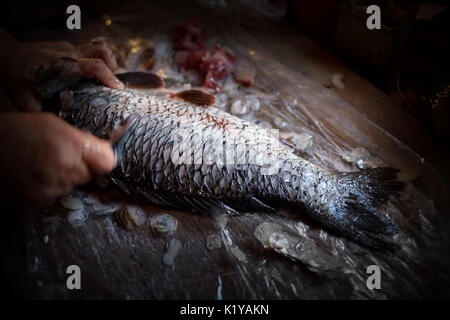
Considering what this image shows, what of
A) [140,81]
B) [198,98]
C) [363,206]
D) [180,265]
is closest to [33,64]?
[140,81]

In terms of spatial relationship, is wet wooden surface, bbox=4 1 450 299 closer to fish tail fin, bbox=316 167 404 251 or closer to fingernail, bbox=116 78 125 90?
fish tail fin, bbox=316 167 404 251

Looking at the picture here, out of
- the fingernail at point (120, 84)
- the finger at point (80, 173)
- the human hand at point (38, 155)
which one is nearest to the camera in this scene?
the human hand at point (38, 155)

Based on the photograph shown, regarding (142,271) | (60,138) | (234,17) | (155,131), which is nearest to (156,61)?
(234,17)

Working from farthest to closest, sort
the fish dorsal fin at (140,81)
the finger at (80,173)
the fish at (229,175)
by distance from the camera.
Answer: the fish dorsal fin at (140,81)
the fish at (229,175)
the finger at (80,173)

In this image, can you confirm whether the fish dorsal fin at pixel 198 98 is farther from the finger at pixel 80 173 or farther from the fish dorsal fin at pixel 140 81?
the finger at pixel 80 173

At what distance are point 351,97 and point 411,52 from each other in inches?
27.0

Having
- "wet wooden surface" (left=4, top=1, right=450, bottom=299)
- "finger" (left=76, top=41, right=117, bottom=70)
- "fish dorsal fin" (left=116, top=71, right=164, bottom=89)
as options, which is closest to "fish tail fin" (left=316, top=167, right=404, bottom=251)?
"wet wooden surface" (left=4, top=1, right=450, bottom=299)

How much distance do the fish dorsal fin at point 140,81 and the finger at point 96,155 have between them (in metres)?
1.15

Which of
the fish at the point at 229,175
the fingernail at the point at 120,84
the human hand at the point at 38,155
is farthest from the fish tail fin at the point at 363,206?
the fingernail at the point at 120,84

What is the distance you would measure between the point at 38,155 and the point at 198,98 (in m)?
1.48

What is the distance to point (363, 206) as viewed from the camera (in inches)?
78.3

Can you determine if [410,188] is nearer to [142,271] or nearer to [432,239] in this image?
[432,239]

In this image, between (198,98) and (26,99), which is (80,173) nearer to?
(26,99)

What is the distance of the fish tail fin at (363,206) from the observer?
6.32 feet
